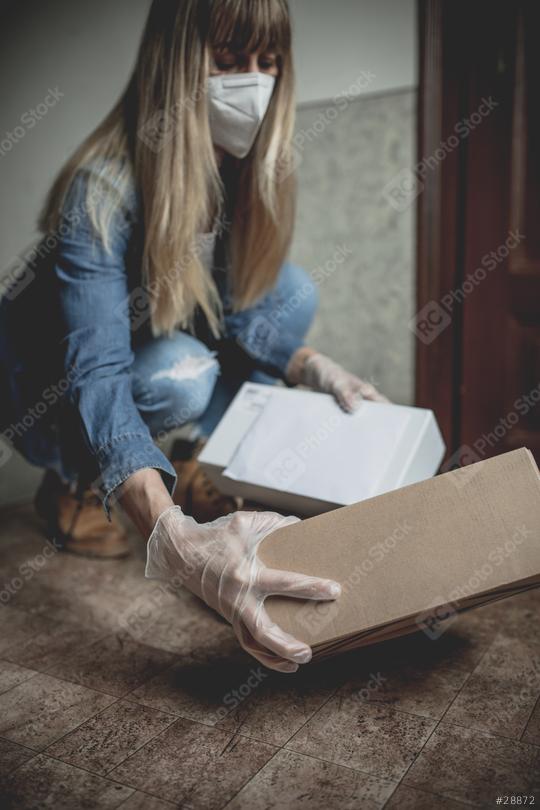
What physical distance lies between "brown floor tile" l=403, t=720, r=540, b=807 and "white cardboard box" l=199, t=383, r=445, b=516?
0.33 m

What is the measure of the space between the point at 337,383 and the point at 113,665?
58 centimetres

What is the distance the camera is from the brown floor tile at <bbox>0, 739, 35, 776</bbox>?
738 mm

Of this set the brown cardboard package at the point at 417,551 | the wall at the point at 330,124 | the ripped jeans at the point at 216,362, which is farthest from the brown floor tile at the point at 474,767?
the wall at the point at 330,124

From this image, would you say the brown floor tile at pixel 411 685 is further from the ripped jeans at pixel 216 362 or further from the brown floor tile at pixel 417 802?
the ripped jeans at pixel 216 362

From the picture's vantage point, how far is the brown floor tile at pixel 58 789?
2.23 ft

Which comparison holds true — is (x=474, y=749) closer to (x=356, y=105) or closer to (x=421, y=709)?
(x=421, y=709)

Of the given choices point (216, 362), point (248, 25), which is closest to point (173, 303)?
point (216, 362)

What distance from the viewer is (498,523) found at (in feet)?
2.41

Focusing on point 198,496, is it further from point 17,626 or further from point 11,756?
point 11,756

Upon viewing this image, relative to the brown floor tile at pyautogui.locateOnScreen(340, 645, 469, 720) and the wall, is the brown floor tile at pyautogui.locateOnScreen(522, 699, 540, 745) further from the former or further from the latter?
the wall

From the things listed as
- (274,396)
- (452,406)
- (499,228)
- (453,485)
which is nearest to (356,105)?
(499,228)

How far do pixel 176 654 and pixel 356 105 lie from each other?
62.6 inches

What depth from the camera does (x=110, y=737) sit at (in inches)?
31.1

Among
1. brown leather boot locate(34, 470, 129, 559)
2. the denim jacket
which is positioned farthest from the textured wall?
brown leather boot locate(34, 470, 129, 559)
